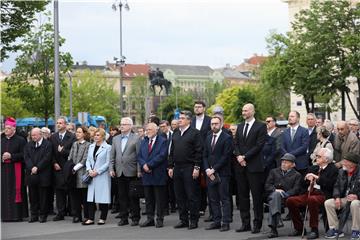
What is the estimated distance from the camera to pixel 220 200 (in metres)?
13.8

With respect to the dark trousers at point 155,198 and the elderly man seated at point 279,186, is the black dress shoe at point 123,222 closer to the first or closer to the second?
the dark trousers at point 155,198

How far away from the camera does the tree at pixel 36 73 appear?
3331 centimetres

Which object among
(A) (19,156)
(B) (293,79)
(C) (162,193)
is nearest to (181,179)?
(C) (162,193)

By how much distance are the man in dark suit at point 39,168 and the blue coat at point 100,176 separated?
1.22 m

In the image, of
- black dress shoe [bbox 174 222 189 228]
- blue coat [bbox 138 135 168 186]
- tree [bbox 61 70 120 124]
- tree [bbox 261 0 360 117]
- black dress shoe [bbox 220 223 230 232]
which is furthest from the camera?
tree [bbox 61 70 120 124]

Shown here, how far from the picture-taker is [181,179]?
13969 mm

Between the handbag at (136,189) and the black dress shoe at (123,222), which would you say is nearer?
the handbag at (136,189)

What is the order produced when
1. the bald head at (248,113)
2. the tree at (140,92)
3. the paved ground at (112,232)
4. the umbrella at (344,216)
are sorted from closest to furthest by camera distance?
the umbrella at (344,216), the paved ground at (112,232), the bald head at (248,113), the tree at (140,92)

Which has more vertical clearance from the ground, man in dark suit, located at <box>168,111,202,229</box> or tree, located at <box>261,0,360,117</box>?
tree, located at <box>261,0,360,117</box>

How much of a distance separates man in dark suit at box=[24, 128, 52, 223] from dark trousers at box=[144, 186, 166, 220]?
261 cm

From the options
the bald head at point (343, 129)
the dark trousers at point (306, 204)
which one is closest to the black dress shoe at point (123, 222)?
the dark trousers at point (306, 204)

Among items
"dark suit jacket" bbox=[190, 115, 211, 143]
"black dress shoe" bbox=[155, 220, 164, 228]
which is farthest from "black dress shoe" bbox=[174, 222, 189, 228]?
"dark suit jacket" bbox=[190, 115, 211, 143]

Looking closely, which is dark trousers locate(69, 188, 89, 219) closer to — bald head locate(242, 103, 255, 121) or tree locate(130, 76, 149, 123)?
bald head locate(242, 103, 255, 121)

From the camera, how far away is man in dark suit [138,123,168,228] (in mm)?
14250
